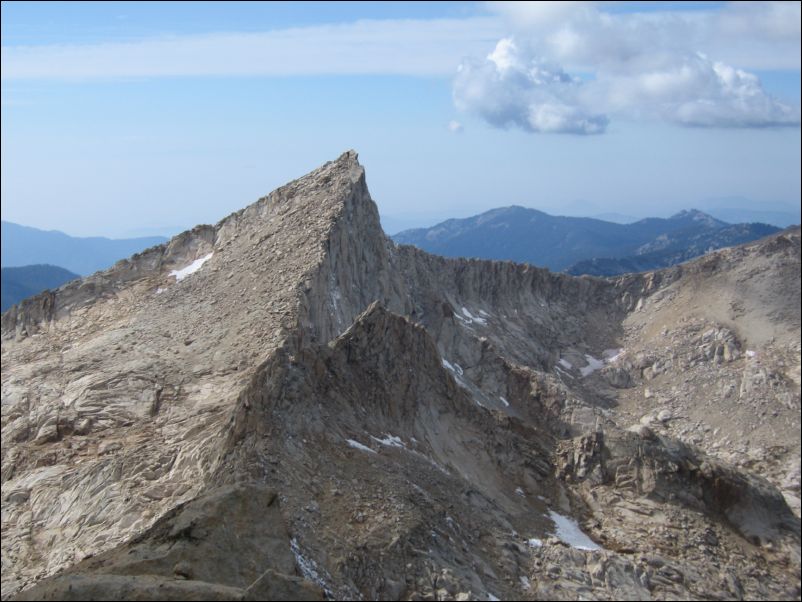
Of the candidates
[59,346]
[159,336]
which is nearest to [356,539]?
[159,336]

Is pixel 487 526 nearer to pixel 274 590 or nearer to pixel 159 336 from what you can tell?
pixel 274 590

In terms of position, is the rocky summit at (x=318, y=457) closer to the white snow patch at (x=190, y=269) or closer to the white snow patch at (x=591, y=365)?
the white snow patch at (x=190, y=269)

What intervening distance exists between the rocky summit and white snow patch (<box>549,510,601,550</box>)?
160mm

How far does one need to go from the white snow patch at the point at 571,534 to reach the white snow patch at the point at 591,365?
4819cm

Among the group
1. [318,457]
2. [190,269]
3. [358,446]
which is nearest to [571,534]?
[358,446]

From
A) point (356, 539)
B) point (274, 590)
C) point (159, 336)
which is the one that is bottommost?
point (356, 539)

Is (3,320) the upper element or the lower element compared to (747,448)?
upper

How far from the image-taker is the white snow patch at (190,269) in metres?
50.1

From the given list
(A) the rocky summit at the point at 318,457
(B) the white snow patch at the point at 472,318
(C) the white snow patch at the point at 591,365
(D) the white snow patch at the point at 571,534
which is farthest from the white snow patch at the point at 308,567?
(C) the white snow patch at the point at 591,365

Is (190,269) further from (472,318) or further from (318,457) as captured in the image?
(472,318)

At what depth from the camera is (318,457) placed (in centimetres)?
2638

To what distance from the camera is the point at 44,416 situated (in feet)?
118

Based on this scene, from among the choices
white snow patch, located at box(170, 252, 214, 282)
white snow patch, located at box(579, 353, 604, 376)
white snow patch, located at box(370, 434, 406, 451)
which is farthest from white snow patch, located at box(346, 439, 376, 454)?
white snow patch, located at box(579, 353, 604, 376)

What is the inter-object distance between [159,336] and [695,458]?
27985mm
